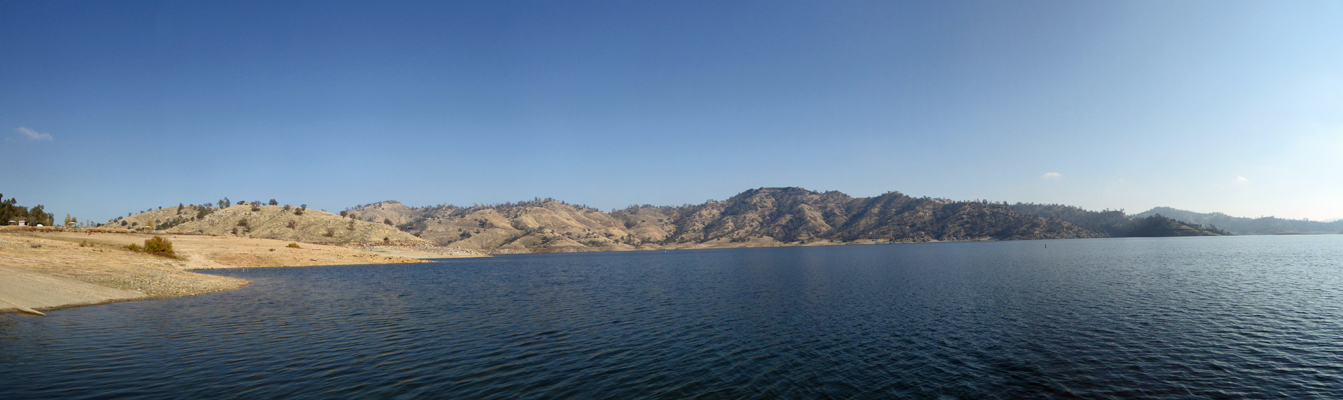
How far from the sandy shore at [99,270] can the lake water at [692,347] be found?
3.31 meters

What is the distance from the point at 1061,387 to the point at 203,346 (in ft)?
123

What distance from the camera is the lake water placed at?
1869 cm

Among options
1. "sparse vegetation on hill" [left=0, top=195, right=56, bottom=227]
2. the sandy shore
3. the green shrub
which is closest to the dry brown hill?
"sparse vegetation on hill" [left=0, top=195, right=56, bottom=227]

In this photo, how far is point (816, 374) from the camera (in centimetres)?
2125

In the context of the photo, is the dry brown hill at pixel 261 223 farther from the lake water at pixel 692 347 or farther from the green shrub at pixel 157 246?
the lake water at pixel 692 347

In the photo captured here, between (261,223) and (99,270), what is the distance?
451ft

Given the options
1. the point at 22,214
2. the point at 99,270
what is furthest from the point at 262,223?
the point at 99,270

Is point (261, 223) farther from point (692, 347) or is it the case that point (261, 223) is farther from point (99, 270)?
point (692, 347)

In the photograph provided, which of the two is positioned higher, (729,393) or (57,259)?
(57,259)

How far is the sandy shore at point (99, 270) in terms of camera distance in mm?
35719

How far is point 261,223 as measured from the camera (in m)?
164

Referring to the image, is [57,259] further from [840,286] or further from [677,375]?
[840,286]

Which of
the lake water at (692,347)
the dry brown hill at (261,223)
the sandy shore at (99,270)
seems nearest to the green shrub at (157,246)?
the sandy shore at (99,270)

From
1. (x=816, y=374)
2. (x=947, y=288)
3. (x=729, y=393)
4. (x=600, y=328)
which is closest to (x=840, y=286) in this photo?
(x=947, y=288)
